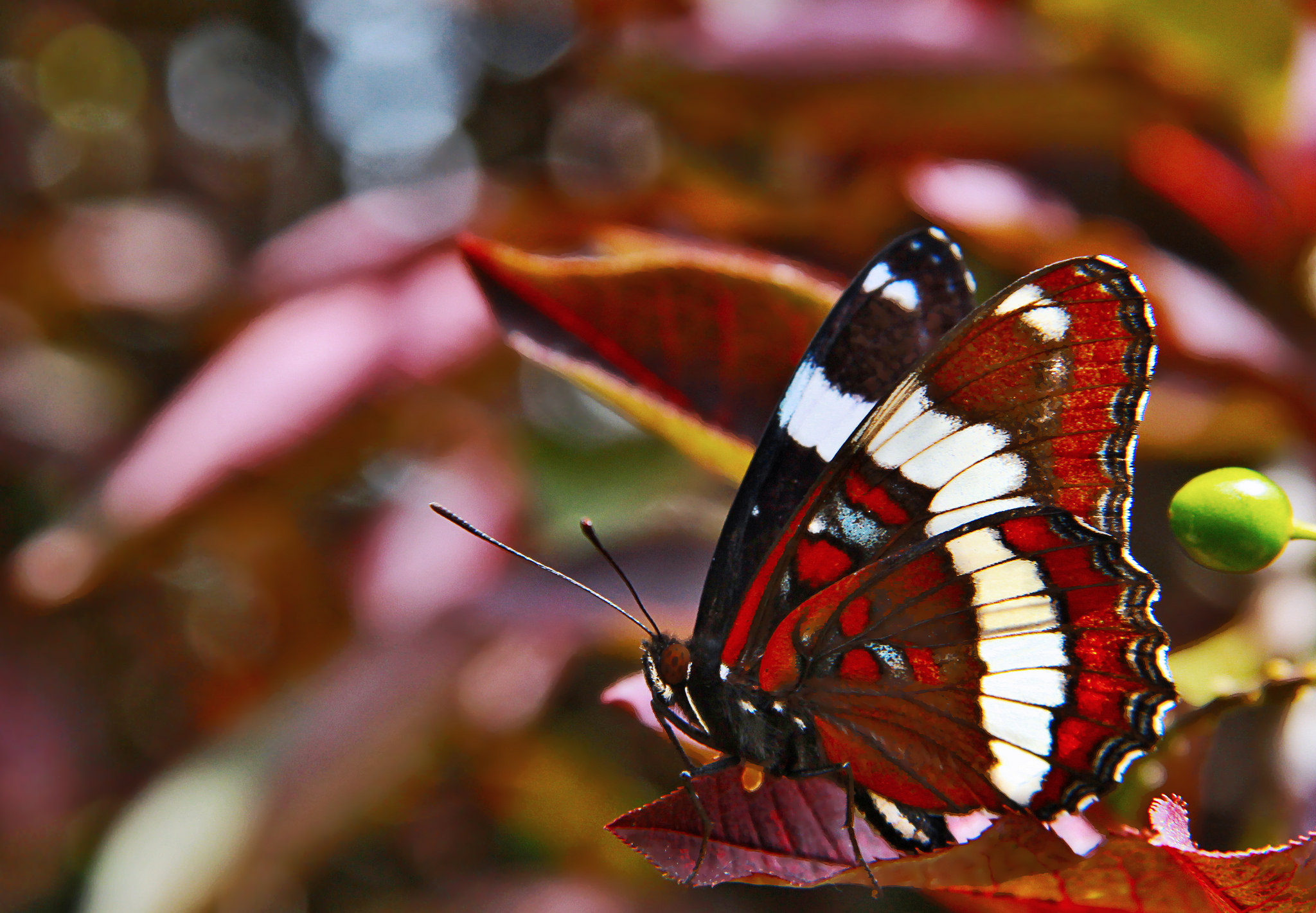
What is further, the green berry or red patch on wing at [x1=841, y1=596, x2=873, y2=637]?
red patch on wing at [x1=841, y1=596, x2=873, y2=637]

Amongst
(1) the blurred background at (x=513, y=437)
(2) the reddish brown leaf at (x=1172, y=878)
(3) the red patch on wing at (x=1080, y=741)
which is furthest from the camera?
(1) the blurred background at (x=513, y=437)

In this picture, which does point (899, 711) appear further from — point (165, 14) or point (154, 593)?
point (165, 14)

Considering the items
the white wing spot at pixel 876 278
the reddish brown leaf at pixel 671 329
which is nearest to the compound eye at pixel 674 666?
the reddish brown leaf at pixel 671 329

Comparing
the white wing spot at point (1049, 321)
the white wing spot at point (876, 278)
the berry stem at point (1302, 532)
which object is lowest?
the berry stem at point (1302, 532)

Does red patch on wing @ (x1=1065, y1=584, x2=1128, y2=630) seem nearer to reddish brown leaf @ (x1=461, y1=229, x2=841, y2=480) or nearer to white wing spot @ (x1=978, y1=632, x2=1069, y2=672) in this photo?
white wing spot @ (x1=978, y1=632, x2=1069, y2=672)

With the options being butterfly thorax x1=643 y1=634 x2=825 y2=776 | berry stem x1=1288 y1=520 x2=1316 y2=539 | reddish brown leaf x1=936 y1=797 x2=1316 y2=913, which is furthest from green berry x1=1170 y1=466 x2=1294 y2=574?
butterfly thorax x1=643 y1=634 x2=825 y2=776

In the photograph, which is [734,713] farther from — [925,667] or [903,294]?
[903,294]

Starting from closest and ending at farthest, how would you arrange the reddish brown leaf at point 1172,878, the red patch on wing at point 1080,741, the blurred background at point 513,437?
the reddish brown leaf at point 1172,878, the red patch on wing at point 1080,741, the blurred background at point 513,437

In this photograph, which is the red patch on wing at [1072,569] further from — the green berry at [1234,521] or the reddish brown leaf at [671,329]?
the reddish brown leaf at [671,329]

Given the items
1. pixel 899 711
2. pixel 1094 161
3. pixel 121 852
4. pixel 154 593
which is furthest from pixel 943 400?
pixel 154 593
